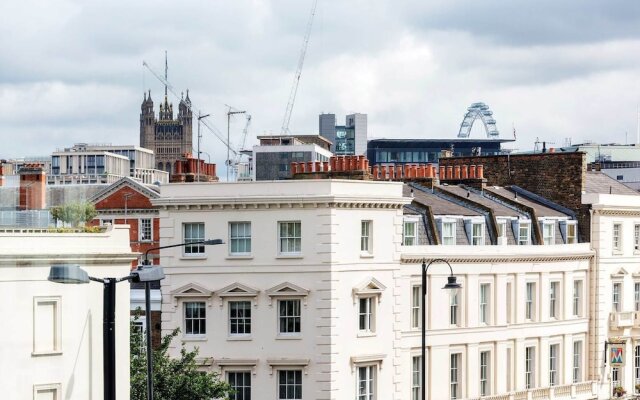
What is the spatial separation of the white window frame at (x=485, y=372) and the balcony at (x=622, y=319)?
29.5ft

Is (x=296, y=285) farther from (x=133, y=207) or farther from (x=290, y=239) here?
(x=133, y=207)

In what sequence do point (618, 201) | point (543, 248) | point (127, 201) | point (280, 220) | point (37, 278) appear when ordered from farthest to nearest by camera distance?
1. point (127, 201)
2. point (618, 201)
3. point (543, 248)
4. point (280, 220)
5. point (37, 278)

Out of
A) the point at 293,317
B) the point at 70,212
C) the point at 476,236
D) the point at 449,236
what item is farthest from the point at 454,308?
the point at 70,212

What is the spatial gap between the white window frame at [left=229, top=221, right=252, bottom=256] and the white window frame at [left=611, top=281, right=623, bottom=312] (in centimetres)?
2069

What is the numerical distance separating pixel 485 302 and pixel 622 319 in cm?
977

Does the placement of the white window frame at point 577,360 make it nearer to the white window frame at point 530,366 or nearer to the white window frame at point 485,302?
the white window frame at point 530,366

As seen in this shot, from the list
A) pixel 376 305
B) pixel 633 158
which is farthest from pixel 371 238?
pixel 633 158

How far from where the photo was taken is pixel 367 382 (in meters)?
48.4

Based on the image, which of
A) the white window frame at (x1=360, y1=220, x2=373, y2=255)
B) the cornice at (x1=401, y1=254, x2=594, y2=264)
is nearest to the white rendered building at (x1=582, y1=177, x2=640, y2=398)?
the cornice at (x1=401, y1=254, x2=594, y2=264)

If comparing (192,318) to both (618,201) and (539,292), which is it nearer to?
(539,292)

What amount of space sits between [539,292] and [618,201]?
21.7ft

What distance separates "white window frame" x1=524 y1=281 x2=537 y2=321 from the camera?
5784 cm

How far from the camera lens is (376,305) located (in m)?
48.8

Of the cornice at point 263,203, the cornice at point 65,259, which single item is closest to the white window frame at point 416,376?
the cornice at point 263,203
